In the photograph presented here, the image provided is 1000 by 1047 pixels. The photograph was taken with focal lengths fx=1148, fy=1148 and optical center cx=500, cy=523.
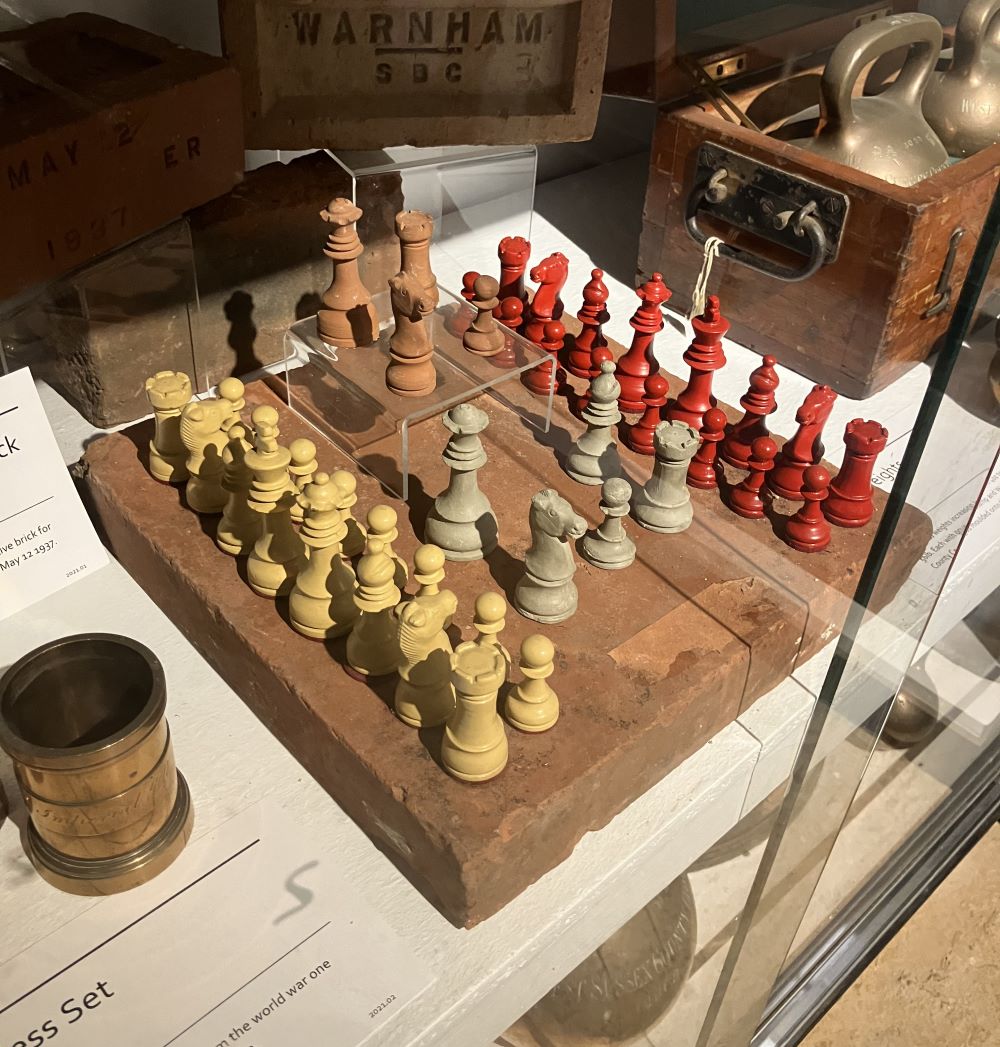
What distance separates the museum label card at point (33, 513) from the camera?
1.10 m

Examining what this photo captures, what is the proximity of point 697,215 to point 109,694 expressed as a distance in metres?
1.10

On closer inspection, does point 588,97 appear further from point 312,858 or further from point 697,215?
point 312,858

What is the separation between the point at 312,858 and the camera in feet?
3.29

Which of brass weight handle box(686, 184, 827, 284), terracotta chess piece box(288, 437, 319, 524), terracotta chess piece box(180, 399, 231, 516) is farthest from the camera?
brass weight handle box(686, 184, 827, 284)

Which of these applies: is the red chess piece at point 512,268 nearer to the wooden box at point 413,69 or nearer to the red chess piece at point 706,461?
the wooden box at point 413,69

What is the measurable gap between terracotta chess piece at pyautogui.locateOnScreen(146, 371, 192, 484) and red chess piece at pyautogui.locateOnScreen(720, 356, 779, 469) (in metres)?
0.62

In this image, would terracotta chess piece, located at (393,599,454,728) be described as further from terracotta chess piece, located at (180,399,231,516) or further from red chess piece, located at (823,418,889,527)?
red chess piece, located at (823,418,889,527)

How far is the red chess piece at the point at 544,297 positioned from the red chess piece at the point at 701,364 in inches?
8.4

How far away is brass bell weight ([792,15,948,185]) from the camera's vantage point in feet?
4.91

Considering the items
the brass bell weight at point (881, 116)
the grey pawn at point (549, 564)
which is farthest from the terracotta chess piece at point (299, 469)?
the brass bell weight at point (881, 116)

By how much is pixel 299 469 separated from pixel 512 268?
0.56 meters

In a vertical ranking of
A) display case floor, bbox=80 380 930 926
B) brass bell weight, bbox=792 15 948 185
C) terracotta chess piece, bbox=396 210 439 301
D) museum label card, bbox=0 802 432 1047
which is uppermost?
brass bell weight, bbox=792 15 948 185

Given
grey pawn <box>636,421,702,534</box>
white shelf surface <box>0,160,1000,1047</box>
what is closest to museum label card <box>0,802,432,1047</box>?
white shelf surface <box>0,160,1000,1047</box>

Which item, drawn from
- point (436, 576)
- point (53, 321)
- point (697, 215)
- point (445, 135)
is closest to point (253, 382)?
point (53, 321)
